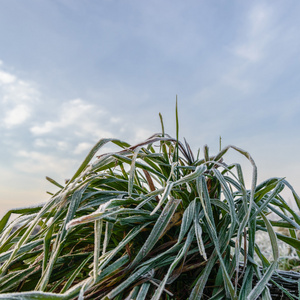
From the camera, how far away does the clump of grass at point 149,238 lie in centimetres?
75

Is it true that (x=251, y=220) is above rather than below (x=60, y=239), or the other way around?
above

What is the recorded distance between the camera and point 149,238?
2.48 ft

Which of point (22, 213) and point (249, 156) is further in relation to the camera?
point (22, 213)

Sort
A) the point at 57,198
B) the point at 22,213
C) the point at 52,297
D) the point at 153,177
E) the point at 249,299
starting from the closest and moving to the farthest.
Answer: the point at 52,297 → the point at 249,299 → the point at 57,198 → the point at 22,213 → the point at 153,177

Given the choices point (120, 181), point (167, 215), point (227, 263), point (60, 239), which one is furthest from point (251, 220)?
point (60, 239)

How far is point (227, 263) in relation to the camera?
0.86 meters

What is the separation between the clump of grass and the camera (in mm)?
754

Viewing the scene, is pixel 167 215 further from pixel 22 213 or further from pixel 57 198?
pixel 22 213

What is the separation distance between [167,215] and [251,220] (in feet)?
0.80

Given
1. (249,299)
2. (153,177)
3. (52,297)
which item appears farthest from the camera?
(153,177)

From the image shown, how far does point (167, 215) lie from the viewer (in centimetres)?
77

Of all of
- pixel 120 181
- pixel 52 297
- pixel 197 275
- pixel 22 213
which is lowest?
pixel 52 297

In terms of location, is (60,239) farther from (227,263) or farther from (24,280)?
(227,263)

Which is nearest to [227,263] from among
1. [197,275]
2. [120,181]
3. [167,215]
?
[197,275]
